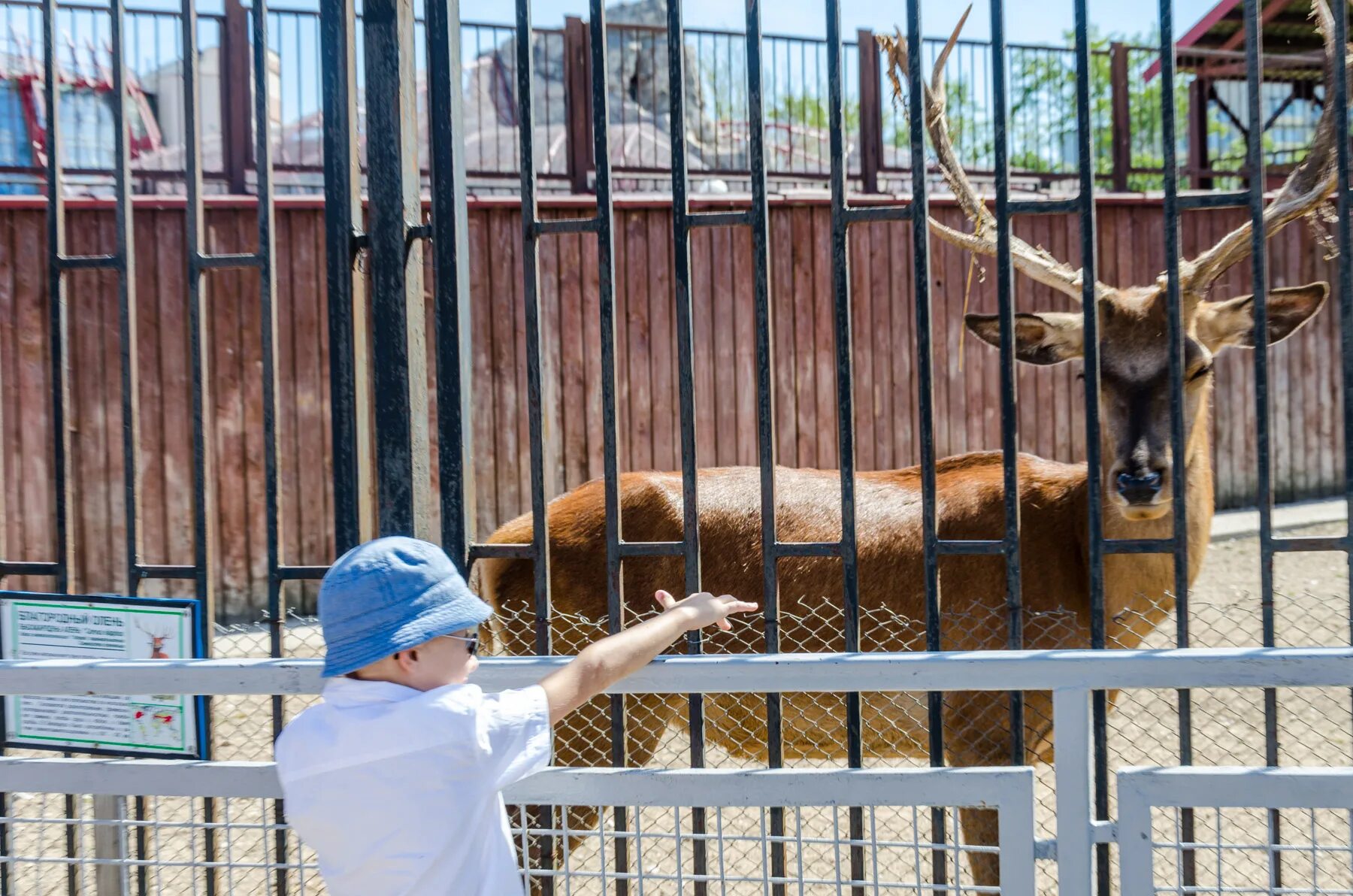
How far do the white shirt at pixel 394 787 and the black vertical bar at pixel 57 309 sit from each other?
1.80 meters

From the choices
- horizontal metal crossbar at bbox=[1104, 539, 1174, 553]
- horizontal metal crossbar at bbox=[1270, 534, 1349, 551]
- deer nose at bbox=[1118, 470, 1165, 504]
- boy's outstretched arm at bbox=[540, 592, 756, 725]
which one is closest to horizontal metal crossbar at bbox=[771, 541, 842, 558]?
boy's outstretched arm at bbox=[540, 592, 756, 725]

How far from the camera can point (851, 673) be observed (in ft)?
7.64

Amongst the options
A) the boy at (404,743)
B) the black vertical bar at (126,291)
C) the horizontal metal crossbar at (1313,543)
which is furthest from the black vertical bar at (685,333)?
the black vertical bar at (126,291)

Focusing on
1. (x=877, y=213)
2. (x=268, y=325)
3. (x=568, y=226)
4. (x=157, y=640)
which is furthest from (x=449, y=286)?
(x=157, y=640)

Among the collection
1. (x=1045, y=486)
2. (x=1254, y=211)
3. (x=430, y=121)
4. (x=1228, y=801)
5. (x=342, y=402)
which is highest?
(x=430, y=121)

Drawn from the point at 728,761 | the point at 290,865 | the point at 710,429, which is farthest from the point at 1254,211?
the point at 710,429

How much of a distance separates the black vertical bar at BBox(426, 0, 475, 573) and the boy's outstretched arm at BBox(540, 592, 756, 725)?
2.98 ft

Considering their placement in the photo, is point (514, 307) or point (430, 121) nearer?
point (430, 121)

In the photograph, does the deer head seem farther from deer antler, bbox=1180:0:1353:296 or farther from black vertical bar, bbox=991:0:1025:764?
black vertical bar, bbox=991:0:1025:764

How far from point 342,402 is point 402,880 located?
5.06 feet

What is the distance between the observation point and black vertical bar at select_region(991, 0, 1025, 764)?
108 inches

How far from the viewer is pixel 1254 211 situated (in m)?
2.65

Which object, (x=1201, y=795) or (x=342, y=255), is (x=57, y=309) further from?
(x=1201, y=795)

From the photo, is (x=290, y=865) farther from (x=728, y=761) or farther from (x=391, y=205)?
(x=728, y=761)
